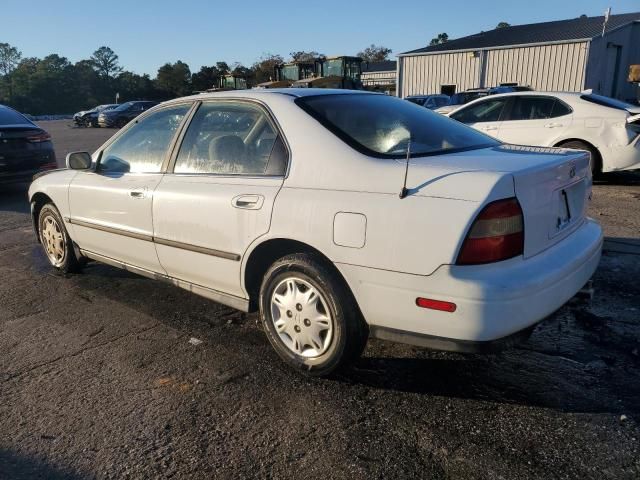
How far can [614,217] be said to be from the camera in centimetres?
649

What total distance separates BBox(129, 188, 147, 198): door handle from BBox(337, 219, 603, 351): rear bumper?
177 cm

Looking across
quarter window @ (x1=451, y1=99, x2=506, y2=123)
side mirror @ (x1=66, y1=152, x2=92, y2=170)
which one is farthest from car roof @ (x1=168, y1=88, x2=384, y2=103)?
quarter window @ (x1=451, y1=99, x2=506, y2=123)

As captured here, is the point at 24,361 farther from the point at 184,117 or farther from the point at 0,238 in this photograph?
the point at 0,238

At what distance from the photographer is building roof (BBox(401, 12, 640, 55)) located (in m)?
27.5

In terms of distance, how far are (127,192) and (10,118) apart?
688cm

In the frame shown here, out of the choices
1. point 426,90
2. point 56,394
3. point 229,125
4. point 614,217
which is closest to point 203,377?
point 56,394

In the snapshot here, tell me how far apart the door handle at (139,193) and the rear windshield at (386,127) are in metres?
1.31

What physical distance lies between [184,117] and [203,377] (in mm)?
1787

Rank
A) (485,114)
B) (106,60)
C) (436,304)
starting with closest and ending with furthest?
(436,304) < (485,114) < (106,60)

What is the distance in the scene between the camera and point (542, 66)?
89.8ft

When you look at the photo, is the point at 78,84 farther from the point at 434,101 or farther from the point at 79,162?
the point at 79,162

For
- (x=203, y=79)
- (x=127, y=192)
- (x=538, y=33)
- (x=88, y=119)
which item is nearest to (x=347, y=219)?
(x=127, y=192)

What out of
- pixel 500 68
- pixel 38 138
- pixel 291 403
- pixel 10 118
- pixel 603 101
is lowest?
pixel 291 403

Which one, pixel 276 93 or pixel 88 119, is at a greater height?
pixel 276 93
